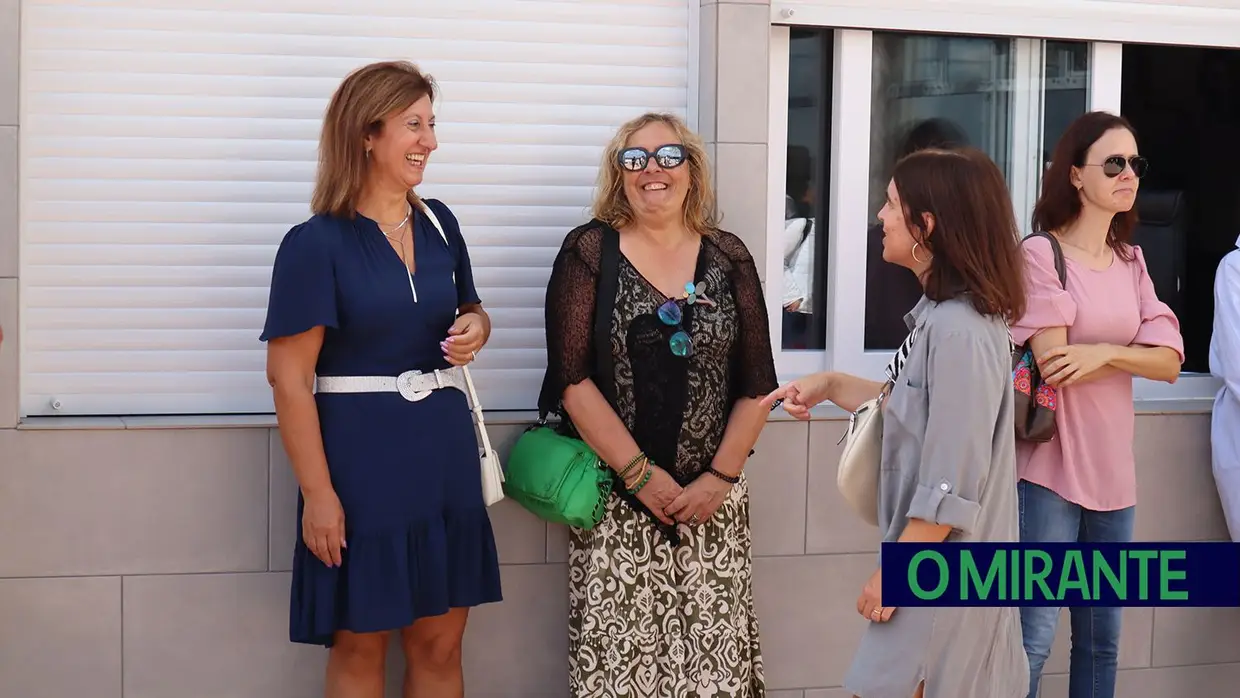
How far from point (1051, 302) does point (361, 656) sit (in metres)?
Answer: 2.24

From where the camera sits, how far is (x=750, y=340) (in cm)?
436

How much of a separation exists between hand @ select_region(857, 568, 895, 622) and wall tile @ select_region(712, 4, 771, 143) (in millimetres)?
2114

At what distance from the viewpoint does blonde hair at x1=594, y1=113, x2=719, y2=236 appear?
4379 millimetres

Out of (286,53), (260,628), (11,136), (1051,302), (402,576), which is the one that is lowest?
(260,628)

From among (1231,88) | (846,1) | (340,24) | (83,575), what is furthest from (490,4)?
(1231,88)

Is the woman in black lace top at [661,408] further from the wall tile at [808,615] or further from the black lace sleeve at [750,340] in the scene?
the wall tile at [808,615]

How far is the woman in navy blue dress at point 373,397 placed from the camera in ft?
12.4

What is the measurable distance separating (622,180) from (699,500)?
39.7 inches

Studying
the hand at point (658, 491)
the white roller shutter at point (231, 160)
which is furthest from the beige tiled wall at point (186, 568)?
A: the hand at point (658, 491)

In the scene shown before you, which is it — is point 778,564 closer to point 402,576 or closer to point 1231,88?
point 402,576

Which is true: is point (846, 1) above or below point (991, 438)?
above

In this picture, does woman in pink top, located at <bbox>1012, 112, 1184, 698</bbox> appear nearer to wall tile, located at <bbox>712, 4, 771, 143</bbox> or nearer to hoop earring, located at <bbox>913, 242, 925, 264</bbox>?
wall tile, located at <bbox>712, 4, 771, 143</bbox>

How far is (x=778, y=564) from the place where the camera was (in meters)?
4.88

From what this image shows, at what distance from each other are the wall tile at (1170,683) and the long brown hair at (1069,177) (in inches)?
67.3
